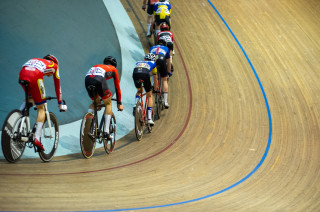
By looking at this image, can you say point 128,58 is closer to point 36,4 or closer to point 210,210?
point 36,4

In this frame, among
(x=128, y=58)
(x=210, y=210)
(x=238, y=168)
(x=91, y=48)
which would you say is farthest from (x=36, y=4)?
(x=210, y=210)

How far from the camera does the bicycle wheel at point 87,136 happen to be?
513 cm

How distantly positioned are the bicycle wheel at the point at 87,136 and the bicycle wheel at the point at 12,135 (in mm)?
726

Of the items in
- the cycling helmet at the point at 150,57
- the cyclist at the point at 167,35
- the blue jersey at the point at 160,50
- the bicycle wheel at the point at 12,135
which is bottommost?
the bicycle wheel at the point at 12,135

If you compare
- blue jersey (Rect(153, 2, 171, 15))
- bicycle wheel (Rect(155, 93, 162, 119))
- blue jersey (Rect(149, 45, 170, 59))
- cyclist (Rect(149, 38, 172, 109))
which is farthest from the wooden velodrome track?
blue jersey (Rect(149, 45, 170, 59))

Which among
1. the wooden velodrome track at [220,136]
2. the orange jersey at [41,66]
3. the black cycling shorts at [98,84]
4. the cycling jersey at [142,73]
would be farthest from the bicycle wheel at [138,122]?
the orange jersey at [41,66]

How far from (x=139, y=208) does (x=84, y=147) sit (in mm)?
1513

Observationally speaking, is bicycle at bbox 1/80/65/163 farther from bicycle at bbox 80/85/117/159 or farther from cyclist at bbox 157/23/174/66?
cyclist at bbox 157/23/174/66

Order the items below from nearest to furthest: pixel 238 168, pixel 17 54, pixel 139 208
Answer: pixel 139 208
pixel 238 168
pixel 17 54

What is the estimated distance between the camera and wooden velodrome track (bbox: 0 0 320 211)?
4363mm

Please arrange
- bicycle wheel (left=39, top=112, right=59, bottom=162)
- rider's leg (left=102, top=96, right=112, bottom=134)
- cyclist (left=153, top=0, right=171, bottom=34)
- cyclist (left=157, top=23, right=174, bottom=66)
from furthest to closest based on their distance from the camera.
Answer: cyclist (left=153, top=0, right=171, bottom=34) → cyclist (left=157, top=23, right=174, bottom=66) → rider's leg (left=102, top=96, right=112, bottom=134) → bicycle wheel (left=39, top=112, right=59, bottom=162)

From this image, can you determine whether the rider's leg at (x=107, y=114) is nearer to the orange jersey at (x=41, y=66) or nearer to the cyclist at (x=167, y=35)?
the orange jersey at (x=41, y=66)

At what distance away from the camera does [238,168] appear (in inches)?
226

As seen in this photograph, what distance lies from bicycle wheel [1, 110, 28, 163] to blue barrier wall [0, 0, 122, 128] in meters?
1.46
